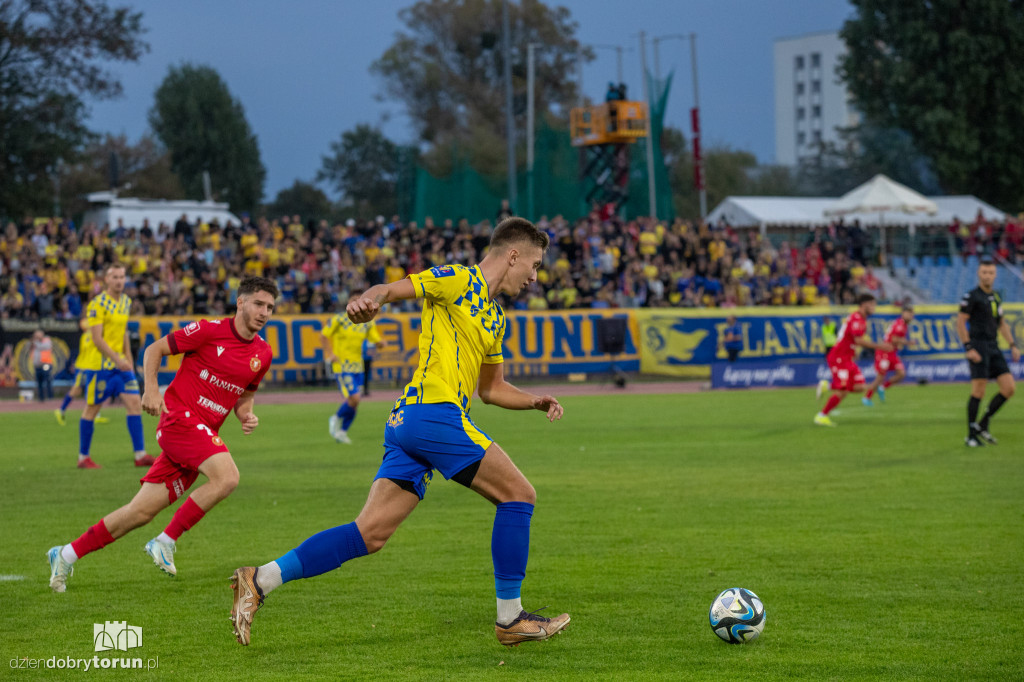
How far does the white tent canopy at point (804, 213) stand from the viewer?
167 ft

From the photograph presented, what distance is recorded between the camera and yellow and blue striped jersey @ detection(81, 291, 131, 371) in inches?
519

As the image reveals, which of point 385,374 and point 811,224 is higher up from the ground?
point 811,224

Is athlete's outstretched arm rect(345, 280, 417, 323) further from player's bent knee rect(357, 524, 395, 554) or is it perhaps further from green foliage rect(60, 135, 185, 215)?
green foliage rect(60, 135, 185, 215)

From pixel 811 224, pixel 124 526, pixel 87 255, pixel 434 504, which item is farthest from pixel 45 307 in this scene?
pixel 811 224

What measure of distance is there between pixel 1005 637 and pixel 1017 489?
5.98 metres

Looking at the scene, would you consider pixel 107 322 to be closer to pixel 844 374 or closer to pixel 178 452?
pixel 178 452

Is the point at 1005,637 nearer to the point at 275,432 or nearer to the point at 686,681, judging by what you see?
the point at 686,681

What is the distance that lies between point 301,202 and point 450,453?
80979 mm

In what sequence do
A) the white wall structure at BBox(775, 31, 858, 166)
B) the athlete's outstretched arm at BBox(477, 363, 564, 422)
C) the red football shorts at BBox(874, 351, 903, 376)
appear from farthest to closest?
the white wall structure at BBox(775, 31, 858, 166) → the red football shorts at BBox(874, 351, 903, 376) → the athlete's outstretched arm at BBox(477, 363, 564, 422)

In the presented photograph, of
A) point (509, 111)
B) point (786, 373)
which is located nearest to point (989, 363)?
point (786, 373)

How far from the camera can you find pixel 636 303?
111 ft

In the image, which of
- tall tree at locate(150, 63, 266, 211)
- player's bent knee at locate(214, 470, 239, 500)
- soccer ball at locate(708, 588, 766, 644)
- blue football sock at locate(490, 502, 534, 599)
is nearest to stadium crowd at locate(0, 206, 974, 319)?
player's bent knee at locate(214, 470, 239, 500)

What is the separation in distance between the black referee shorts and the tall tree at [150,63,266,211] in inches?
2903

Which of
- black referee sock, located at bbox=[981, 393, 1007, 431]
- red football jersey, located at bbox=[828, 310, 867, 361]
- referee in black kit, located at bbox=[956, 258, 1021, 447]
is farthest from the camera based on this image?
red football jersey, located at bbox=[828, 310, 867, 361]
